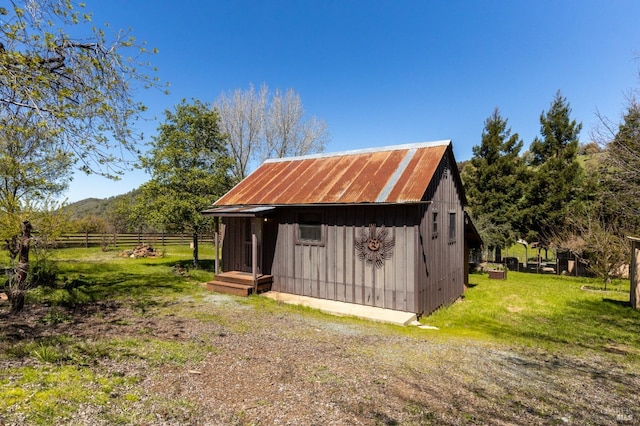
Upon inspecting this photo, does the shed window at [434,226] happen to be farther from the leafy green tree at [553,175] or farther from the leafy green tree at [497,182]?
the leafy green tree at [553,175]

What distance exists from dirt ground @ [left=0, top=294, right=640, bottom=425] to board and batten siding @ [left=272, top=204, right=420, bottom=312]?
1.90 metres

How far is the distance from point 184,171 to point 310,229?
837cm

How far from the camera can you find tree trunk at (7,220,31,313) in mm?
6349

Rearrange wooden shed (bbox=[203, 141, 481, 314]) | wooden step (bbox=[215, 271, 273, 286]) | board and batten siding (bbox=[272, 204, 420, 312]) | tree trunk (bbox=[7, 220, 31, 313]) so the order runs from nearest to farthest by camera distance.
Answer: tree trunk (bbox=[7, 220, 31, 313]) → board and batten siding (bbox=[272, 204, 420, 312]) → wooden shed (bbox=[203, 141, 481, 314]) → wooden step (bbox=[215, 271, 273, 286])

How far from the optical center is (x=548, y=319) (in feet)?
31.3

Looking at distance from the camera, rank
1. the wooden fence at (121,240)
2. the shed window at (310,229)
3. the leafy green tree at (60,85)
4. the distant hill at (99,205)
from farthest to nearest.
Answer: the distant hill at (99,205)
the wooden fence at (121,240)
the shed window at (310,229)
the leafy green tree at (60,85)

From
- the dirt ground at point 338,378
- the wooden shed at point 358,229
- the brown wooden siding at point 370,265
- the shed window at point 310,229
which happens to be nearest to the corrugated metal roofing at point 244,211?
the wooden shed at point 358,229

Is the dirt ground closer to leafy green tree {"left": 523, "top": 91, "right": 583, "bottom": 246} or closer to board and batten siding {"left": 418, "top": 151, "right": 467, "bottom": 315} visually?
board and batten siding {"left": 418, "top": 151, "right": 467, "bottom": 315}

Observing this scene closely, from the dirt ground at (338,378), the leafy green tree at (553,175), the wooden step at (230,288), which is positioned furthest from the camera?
the leafy green tree at (553,175)

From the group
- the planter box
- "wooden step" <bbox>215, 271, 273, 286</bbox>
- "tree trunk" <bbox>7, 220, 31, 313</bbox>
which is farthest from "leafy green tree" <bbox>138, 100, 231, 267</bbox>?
the planter box

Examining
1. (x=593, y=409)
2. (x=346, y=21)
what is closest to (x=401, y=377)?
(x=593, y=409)

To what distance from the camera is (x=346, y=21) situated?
15852mm

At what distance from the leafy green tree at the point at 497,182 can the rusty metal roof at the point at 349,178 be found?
50.0 ft

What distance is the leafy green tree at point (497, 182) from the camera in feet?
76.1
